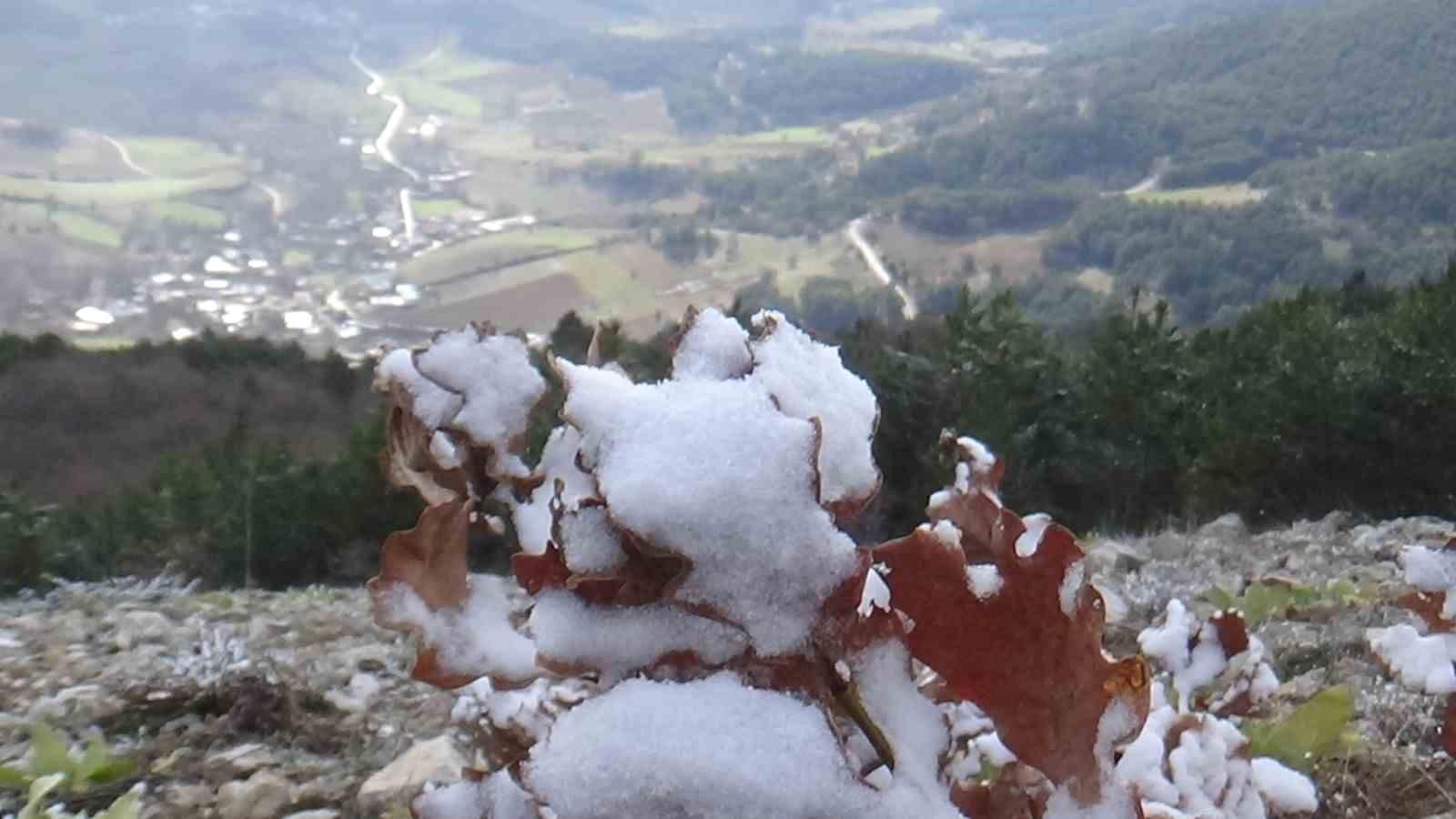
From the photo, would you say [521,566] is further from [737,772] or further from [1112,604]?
[1112,604]

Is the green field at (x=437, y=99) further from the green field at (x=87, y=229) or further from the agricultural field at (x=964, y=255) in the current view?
the green field at (x=87, y=229)

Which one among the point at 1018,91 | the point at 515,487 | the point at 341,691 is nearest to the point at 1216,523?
the point at 341,691

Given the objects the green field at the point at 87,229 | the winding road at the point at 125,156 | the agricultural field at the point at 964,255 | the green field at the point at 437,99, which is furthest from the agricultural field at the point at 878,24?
the green field at the point at 87,229

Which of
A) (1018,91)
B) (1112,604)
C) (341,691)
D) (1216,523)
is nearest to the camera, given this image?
(1112,604)

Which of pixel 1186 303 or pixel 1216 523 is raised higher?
pixel 1216 523

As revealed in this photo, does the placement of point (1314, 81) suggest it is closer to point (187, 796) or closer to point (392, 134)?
point (392, 134)

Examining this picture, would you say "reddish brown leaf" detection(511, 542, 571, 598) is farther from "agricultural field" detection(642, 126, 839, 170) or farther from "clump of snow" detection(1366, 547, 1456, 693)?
"agricultural field" detection(642, 126, 839, 170)

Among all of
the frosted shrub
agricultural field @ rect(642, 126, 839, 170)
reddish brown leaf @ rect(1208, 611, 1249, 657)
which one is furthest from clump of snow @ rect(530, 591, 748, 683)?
agricultural field @ rect(642, 126, 839, 170)
